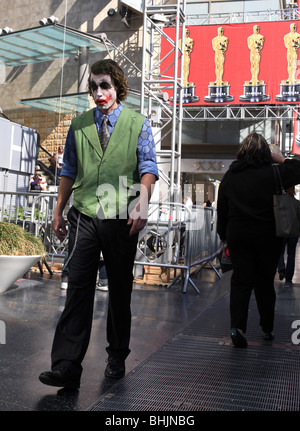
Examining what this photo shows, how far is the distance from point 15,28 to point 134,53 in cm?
508

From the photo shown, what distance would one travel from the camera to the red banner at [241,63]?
781 inches

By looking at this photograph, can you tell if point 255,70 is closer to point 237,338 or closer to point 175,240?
point 175,240

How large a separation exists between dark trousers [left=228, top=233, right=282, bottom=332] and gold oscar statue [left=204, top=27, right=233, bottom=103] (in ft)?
54.5

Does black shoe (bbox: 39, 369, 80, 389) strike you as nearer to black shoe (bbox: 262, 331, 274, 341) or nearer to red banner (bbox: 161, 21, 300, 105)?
black shoe (bbox: 262, 331, 274, 341)

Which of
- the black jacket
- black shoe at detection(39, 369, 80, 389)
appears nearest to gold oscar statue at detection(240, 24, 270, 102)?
the black jacket

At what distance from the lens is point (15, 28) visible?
14.5m

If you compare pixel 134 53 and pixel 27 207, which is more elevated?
pixel 134 53

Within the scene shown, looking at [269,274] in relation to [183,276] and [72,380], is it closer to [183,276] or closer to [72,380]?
[72,380]

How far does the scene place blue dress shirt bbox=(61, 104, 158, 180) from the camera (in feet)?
11.2

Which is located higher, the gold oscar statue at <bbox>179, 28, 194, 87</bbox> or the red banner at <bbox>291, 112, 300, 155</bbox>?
the gold oscar statue at <bbox>179, 28, 194, 87</bbox>

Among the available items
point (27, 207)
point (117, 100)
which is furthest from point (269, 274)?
→ point (27, 207)

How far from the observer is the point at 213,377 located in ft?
12.2

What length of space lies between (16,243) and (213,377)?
3496 millimetres
